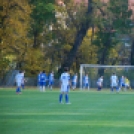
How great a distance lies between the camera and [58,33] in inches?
3066

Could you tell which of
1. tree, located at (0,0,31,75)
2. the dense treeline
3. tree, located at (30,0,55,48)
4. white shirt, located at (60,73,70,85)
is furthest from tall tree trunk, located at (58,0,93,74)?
white shirt, located at (60,73,70,85)

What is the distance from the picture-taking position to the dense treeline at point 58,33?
68.6 metres

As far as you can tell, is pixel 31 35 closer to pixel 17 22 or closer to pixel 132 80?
pixel 17 22

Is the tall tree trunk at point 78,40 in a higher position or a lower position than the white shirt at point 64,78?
higher

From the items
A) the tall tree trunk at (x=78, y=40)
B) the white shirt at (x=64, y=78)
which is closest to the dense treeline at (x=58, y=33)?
the tall tree trunk at (x=78, y=40)

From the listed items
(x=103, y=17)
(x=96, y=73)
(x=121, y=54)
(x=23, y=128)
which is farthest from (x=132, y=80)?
(x=23, y=128)

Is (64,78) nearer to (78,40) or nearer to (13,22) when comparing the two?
(13,22)

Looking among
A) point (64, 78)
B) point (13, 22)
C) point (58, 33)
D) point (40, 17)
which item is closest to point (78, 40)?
point (58, 33)

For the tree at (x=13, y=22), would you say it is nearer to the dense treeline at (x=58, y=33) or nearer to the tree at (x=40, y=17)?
the dense treeline at (x=58, y=33)

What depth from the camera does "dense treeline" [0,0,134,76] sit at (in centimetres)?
6862

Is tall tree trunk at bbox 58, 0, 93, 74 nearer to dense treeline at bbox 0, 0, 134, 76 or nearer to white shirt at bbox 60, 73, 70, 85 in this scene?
dense treeline at bbox 0, 0, 134, 76

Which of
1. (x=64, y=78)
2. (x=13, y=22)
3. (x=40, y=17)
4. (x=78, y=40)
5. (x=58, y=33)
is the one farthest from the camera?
(x=58, y=33)

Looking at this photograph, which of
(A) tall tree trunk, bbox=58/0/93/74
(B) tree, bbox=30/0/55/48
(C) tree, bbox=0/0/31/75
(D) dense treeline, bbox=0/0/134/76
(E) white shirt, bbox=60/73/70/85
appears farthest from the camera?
(A) tall tree trunk, bbox=58/0/93/74

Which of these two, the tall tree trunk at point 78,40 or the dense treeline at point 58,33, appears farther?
the tall tree trunk at point 78,40
